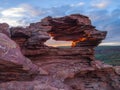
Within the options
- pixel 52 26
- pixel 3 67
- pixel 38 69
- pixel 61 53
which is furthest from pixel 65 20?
pixel 3 67

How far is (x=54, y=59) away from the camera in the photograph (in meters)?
29.5

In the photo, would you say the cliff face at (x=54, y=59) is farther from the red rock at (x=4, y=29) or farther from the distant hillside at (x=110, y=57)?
the distant hillside at (x=110, y=57)

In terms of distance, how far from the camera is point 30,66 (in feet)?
82.8

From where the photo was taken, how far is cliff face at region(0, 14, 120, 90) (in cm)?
2439

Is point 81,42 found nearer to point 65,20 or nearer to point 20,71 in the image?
point 65,20

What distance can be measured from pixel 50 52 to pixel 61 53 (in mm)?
1170

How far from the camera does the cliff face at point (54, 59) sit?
80.0 ft

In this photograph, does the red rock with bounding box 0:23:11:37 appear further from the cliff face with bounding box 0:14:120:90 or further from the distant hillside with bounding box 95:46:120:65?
the distant hillside with bounding box 95:46:120:65

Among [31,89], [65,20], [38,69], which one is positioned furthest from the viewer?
[65,20]

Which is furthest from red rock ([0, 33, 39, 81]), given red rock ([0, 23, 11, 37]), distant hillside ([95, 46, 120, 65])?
distant hillside ([95, 46, 120, 65])

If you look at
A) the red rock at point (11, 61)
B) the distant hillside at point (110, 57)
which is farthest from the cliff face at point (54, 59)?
the distant hillside at point (110, 57)

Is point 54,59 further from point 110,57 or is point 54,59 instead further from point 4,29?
point 110,57

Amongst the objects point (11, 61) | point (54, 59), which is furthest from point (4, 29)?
point (54, 59)

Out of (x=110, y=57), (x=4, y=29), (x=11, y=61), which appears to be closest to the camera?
(x=11, y=61)
